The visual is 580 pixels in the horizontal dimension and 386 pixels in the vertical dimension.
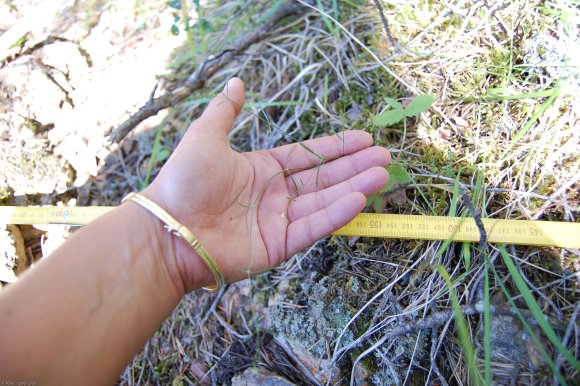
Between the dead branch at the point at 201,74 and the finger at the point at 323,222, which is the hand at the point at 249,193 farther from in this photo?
the dead branch at the point at 201,74

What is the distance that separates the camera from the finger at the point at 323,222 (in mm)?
1735

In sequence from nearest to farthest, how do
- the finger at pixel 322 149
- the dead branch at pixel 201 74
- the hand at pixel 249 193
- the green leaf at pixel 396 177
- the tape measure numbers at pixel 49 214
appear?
the hand at pixel 249 193
the green leaf at pixel 396 177
the finger at pixel 322 149
the tape measure numbers at pixel 49 214
the dead branch at pixel 201 74

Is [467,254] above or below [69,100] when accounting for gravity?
below

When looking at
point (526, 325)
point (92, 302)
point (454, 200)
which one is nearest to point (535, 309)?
point (526, 325)

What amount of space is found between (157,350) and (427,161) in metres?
1.86

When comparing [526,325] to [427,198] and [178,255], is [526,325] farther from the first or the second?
[178,255]

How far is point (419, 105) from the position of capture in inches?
78.2

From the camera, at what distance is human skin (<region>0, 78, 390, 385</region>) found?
1.37m

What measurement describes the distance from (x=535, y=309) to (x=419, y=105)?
1073 mm

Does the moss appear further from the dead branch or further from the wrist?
the dead branch

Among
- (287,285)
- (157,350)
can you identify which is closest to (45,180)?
(157,350)

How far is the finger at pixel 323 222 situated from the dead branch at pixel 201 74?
1364 mm

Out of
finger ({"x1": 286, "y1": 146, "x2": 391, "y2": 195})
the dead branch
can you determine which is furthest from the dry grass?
the dead branch

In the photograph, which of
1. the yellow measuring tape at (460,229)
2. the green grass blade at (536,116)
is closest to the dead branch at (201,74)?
the yellow measuring tape at (460,229)
